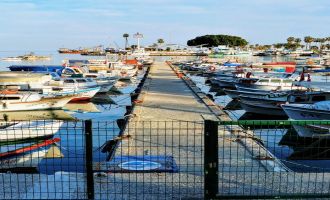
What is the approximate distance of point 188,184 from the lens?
25.3ft

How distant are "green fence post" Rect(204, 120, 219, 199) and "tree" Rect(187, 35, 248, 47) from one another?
159518 mm

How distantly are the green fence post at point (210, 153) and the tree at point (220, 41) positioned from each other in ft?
523

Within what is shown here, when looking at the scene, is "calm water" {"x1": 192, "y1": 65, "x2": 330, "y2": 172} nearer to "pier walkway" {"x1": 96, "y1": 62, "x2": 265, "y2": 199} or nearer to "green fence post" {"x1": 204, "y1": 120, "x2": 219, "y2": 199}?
"pier walkway" {"x1": 96, "y1": 62, "x2": 265, "y2": 199}

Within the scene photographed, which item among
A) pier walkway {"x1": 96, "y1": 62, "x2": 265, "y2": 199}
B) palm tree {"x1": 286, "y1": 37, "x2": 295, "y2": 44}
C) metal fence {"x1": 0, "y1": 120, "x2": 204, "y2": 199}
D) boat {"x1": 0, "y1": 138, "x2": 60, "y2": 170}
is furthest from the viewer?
palm tree {"x1": 286, "y1": 37, "x2": 295, "y2": 44}

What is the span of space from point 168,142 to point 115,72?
35049 mm

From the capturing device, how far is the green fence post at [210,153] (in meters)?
6.10

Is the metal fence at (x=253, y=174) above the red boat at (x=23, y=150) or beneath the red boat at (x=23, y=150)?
above

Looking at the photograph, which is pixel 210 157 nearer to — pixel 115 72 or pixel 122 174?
pixel 122 174

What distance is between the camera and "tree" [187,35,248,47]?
165 metres

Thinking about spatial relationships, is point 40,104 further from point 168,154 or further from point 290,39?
point 290,39

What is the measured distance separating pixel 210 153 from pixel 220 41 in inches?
6397

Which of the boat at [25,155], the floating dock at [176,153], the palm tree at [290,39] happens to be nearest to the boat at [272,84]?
the floating dock at [176,153]

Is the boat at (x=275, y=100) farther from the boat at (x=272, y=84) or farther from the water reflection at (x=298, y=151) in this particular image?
the water reflection at (x=298, y=151)

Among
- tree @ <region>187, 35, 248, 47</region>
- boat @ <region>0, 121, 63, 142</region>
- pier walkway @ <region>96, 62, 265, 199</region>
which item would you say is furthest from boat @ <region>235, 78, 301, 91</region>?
tree @ <region>187, 35, 248, 47</region>
